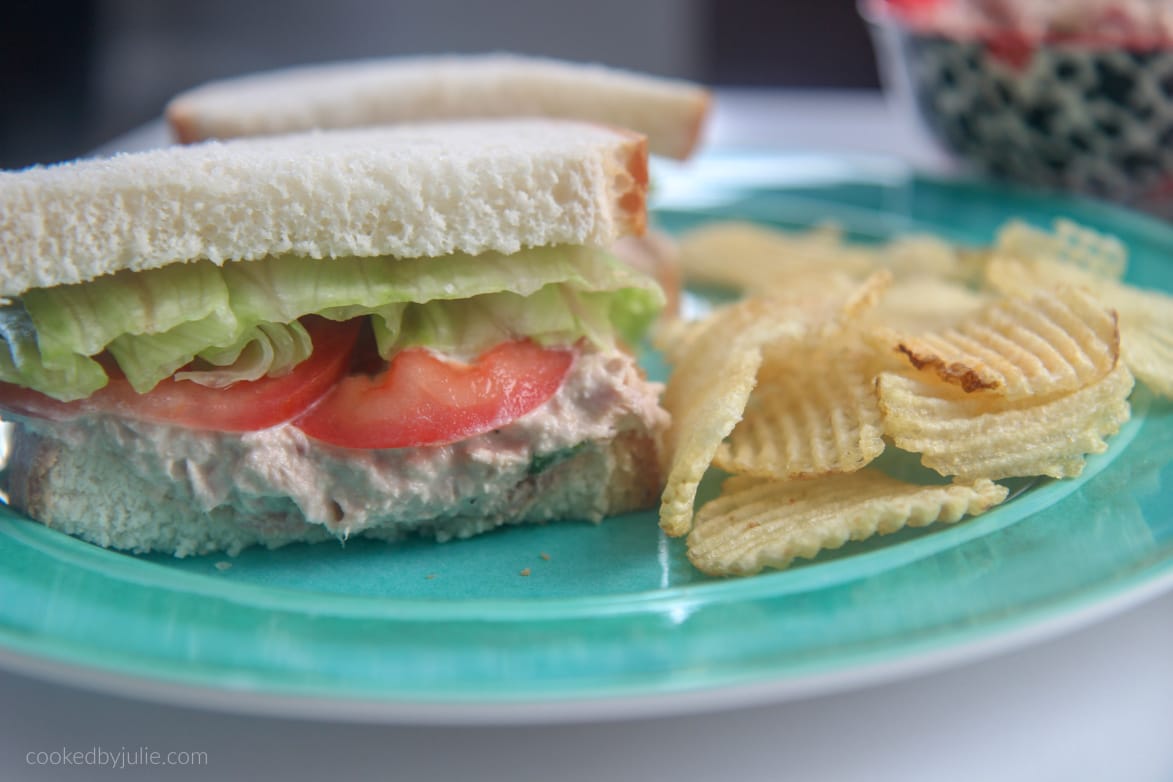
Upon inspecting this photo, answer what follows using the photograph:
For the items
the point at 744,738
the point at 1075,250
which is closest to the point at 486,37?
the point at 1075,250

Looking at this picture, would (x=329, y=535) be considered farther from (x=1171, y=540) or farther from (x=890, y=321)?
(x=1171, y=540)

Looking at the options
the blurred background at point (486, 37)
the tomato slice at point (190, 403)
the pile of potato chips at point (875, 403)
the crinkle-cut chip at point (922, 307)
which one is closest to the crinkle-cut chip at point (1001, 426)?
the pile of potato chips at point (875, 403)

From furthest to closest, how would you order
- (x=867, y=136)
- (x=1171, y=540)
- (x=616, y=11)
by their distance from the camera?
(x=616, y=11) < (x=867, y=136) < (x=1171, y=540)

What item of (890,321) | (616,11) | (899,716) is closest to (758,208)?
(890,321)

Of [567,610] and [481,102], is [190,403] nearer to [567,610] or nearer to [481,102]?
[567,610]

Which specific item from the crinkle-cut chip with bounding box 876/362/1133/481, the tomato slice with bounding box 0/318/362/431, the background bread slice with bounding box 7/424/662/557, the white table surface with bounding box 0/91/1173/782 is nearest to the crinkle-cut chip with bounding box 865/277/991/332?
the crinkle-cut chip with bounding box 876/362/1133/481

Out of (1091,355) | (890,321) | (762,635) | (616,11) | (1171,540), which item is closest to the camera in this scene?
(762,635)

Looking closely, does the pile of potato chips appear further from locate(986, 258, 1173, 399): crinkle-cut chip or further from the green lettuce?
the green lettuce
